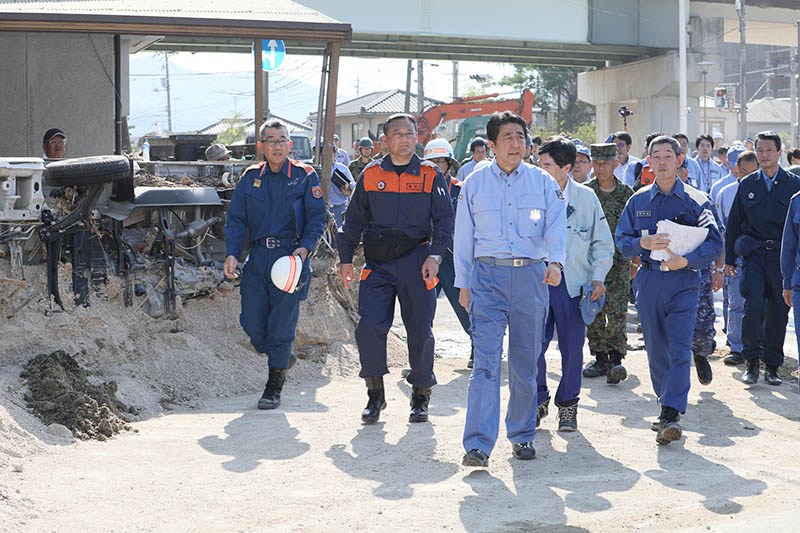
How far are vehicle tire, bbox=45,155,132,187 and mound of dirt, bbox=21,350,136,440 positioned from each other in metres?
1.31

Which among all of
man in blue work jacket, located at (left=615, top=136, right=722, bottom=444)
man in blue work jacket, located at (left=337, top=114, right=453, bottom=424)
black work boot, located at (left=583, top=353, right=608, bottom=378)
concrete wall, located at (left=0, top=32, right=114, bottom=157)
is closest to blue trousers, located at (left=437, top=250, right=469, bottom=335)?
black work boot, located at (left=583, top=353, right=608, bottom=378)

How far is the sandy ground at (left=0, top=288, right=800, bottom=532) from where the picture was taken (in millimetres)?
4652

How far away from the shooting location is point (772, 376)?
27.5ft

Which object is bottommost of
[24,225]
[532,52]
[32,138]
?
[24,225]

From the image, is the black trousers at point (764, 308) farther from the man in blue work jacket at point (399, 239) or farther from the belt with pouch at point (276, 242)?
the belt with pouch at point (276, 242)

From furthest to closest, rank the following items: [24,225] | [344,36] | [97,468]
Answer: [344,36] < [24,225] < [97,468]

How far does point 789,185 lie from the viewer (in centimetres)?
834

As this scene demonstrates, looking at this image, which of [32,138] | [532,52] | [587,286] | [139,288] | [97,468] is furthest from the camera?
[532,52]

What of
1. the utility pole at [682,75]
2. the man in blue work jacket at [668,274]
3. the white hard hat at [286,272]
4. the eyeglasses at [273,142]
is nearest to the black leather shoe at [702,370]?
the man in blue work jacket at [668,274]

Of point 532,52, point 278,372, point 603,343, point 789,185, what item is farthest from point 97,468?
point 532,52

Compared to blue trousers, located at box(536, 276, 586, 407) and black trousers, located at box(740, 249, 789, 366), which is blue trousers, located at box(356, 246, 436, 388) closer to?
blue trousers, located at box(536, 276, 586, 407)

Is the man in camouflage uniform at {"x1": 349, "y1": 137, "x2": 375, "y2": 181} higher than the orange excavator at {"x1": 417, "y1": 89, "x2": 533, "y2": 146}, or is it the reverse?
the orange excavator at {"x1": 417, "y1": 89, "x2": 533, "y2": 146}

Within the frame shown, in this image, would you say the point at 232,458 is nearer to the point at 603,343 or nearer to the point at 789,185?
the point at 603,343

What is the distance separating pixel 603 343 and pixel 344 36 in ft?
11.9
